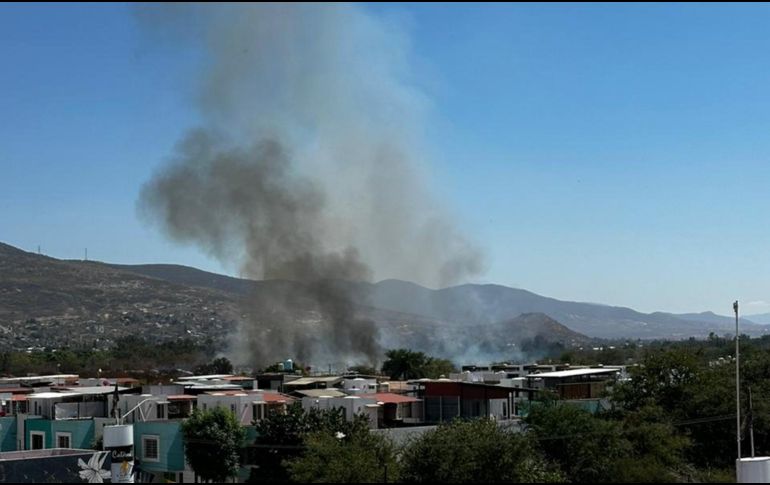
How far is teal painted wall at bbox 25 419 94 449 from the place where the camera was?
116 ft

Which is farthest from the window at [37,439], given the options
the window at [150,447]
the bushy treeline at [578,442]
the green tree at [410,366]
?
the green tree at [410,366]

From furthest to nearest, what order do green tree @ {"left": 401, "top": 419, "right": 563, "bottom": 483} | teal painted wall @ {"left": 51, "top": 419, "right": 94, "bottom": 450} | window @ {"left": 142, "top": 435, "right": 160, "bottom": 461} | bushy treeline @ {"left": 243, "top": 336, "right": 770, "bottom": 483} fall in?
teal painted wall @ {"left": 51, "top": 419, "right": 94, "bottom": 450} < window @ {"left": 142, "top": 435, "right": 160, "bottom": 461} < bushy treeline @ {"left": 243, "top": 336, "right": 770, "bottom": 483} < green tree @ {"left": 401, "top": 419, "right": 563, "bottom": 483}

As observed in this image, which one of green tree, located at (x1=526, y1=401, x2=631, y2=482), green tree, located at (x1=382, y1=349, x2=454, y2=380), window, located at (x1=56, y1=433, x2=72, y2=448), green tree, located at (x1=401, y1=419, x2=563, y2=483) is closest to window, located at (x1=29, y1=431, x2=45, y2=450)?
window, located at (x1=56, y1=433, x2=72, y2=448)

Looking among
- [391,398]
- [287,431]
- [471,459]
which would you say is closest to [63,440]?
[287,431]

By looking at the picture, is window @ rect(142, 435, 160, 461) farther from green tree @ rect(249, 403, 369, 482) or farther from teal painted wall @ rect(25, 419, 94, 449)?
green tree @ rect(249, 403, 369, 482)

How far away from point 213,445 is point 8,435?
37.2ft

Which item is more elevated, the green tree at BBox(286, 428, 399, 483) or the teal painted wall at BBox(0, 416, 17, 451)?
the green tree at BBox(286, 428, 399, 483)

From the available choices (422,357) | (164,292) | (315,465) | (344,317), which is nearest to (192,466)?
(315,465)

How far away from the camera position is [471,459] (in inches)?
1025

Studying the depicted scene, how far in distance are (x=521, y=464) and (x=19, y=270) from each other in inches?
6015

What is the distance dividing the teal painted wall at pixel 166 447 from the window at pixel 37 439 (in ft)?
18.0

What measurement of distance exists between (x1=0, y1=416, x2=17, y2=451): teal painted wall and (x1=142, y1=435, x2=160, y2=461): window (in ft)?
25.5

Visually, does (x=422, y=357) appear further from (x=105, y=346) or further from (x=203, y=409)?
(x=105, y=346)

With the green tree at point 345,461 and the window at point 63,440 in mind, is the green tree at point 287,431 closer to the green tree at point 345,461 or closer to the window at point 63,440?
the green tree at point 345,461
